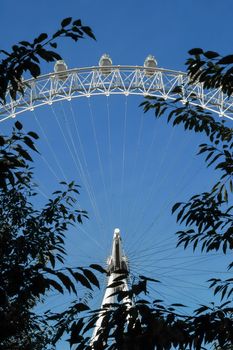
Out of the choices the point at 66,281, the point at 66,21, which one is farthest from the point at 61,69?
the point at 66,281

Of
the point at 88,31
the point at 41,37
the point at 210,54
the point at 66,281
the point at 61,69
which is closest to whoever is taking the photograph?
the point at 66,281

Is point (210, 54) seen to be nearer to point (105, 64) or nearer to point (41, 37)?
point (41, 37)

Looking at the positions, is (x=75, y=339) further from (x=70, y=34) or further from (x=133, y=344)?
(x=70, y=34)

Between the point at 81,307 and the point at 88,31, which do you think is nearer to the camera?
the point at 81,307

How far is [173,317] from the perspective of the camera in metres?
4.51

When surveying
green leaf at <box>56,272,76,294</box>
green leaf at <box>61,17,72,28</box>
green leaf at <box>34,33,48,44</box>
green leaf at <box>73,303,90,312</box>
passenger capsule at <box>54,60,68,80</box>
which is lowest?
green leaf at <box>73,303,90,312</box>

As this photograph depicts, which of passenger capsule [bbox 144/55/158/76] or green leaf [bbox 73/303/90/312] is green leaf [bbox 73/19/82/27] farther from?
passenger capsule [bbox 144/55/158/76]

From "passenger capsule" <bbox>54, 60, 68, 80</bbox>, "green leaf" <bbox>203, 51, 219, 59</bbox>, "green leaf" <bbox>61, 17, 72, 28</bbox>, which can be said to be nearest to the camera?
"green leaf" <bbox>61, 17, 72, 28</bbox>

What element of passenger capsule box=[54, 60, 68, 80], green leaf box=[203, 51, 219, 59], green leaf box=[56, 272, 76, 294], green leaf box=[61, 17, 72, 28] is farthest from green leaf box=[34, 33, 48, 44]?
passenger capsule box=[54, 60, 68, 80]

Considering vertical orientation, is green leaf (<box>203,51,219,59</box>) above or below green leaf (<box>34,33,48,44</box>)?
above

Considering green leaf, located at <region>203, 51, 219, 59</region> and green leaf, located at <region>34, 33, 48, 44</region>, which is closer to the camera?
green leaf, located at <region>34, 33, 48, 44</region>

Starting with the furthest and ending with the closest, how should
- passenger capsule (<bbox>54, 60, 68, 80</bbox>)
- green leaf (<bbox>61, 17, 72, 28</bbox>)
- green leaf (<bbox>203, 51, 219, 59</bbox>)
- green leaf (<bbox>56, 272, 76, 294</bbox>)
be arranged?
1. passenger capsule (<bbox>54, 60, 68, 80</bbox>)
2. green leaf (<bbox>203, 51, 219, 59</bbox>)
3. green leaf (<bbox>61, 17, 72, 28</bbox>)
4. green leaf (<bbox>56, 272, 76, 294</bbox>)

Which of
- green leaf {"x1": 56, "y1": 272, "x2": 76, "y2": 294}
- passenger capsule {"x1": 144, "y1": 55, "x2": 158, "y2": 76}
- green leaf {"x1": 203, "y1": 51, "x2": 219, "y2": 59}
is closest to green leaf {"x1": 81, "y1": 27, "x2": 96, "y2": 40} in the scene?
green leaf {"x1": 203, "y1": 51, "x2": 219, "y2": 59}

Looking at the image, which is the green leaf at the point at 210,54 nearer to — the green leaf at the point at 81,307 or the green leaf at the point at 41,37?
the green leaf at the point at 41,37
